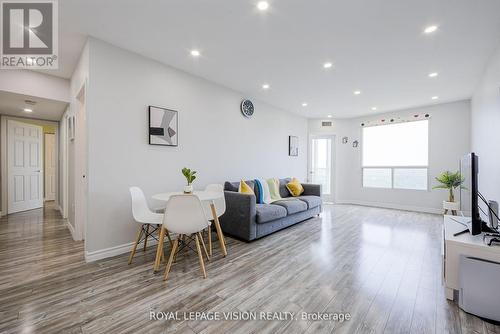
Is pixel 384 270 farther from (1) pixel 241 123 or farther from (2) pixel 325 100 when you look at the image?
(2) pixel 325 100

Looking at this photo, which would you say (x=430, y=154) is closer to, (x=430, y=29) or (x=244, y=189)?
(x=430, y=29)

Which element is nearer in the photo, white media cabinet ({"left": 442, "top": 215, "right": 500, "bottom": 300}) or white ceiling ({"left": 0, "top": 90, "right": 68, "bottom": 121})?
white media cabinet ({"left": 442, "top": 215, "right": 500, "bottom": 300})

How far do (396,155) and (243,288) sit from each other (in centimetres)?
569

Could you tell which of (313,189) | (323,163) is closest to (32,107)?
(313,189)

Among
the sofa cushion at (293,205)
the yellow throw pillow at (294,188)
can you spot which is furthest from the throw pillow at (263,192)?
the yellow throw pillow at (294,188)

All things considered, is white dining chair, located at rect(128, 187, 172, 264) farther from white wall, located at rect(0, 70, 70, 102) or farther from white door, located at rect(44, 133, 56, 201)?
white door, located at rect(44, 133, 56, 201)

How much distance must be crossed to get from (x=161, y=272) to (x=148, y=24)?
2628 millimetres

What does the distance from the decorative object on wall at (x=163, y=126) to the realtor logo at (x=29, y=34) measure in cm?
129

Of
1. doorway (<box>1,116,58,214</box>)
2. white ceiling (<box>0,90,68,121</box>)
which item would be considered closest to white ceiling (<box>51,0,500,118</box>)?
white ceiling (<box>0,90,68,121</box>)

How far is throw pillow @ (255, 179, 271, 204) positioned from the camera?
13.1 feet

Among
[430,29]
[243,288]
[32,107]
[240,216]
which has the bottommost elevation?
[243,288]

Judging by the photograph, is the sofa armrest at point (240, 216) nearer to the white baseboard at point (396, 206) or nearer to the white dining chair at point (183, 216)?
the white dining chair at point (183, 216)

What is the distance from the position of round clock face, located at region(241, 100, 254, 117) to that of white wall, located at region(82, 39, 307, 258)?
100mm

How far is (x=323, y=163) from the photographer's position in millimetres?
6824
